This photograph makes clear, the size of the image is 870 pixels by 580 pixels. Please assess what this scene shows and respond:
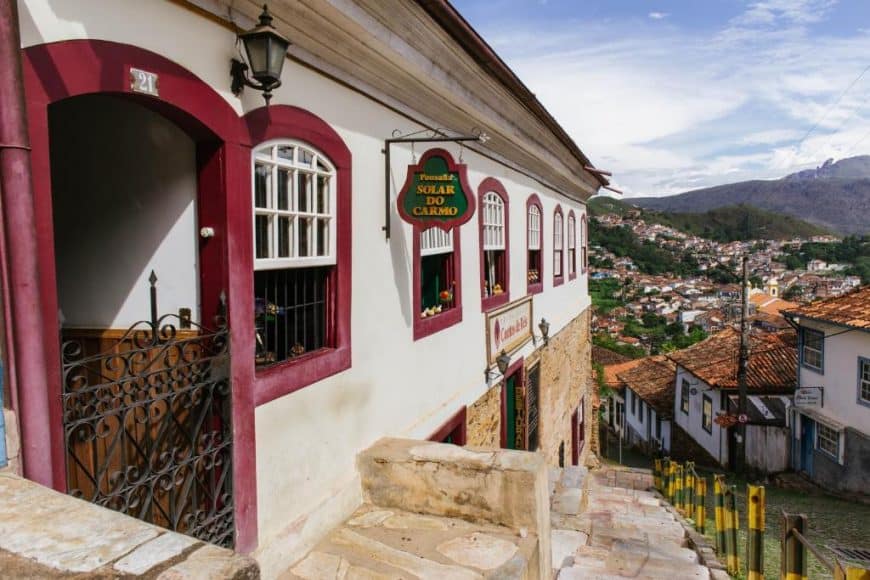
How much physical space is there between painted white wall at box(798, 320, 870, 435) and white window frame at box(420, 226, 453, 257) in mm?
14875

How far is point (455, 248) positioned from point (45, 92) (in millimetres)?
5137

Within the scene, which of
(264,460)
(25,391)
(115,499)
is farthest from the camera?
(264,460)

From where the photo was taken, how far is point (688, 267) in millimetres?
106000

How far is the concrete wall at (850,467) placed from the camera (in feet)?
56.5

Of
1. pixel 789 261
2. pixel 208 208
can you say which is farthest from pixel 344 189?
pixel 789 261

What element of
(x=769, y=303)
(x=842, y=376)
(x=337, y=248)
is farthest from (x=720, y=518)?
(x=769, y=303)

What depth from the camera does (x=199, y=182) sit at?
11.8ft

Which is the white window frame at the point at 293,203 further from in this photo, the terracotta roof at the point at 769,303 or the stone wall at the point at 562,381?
the terracotta roof at the point at 769,303

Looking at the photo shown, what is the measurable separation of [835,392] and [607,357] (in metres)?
28.2

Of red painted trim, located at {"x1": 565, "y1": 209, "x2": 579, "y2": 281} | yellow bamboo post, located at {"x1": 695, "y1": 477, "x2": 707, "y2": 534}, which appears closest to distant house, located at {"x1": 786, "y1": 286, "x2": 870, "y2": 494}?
red painted trim, located at {"x1": 565, "y1": 209, "x2": 579, "y2": 281}

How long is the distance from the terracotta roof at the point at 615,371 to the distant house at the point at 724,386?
7.38m

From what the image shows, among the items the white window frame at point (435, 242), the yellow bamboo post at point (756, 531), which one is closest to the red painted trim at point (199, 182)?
the white window frame at point (435, 242)

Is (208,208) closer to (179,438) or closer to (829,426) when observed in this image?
(179,438)

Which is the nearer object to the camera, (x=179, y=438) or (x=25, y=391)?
(x=25, y=391)
